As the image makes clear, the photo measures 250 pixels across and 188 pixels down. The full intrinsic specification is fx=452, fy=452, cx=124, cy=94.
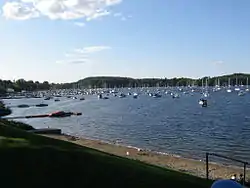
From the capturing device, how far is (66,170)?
9.52m

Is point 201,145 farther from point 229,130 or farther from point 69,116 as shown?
point 69,116

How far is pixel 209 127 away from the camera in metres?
68.8

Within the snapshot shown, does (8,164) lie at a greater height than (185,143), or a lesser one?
greater

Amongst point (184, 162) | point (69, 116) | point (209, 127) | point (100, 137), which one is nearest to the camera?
point (184, 162)

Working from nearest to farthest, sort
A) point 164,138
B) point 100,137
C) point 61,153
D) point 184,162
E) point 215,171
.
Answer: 1. point 61,153
2. point 215,171
3. point 184,162
4. point 164,138
5. point 100,137

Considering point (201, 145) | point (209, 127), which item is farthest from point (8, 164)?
point (209, 127)

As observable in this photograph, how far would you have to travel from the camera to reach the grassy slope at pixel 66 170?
918 cm

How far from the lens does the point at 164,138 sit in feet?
181

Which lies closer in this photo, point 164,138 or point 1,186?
point 1,186

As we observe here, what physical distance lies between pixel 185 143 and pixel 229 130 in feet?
52.0

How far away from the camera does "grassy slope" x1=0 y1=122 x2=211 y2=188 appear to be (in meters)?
9.18

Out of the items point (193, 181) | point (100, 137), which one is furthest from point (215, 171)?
point (100, 137)

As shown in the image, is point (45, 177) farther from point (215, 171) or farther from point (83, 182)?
point (215, 171)

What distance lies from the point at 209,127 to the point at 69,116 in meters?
44.9
